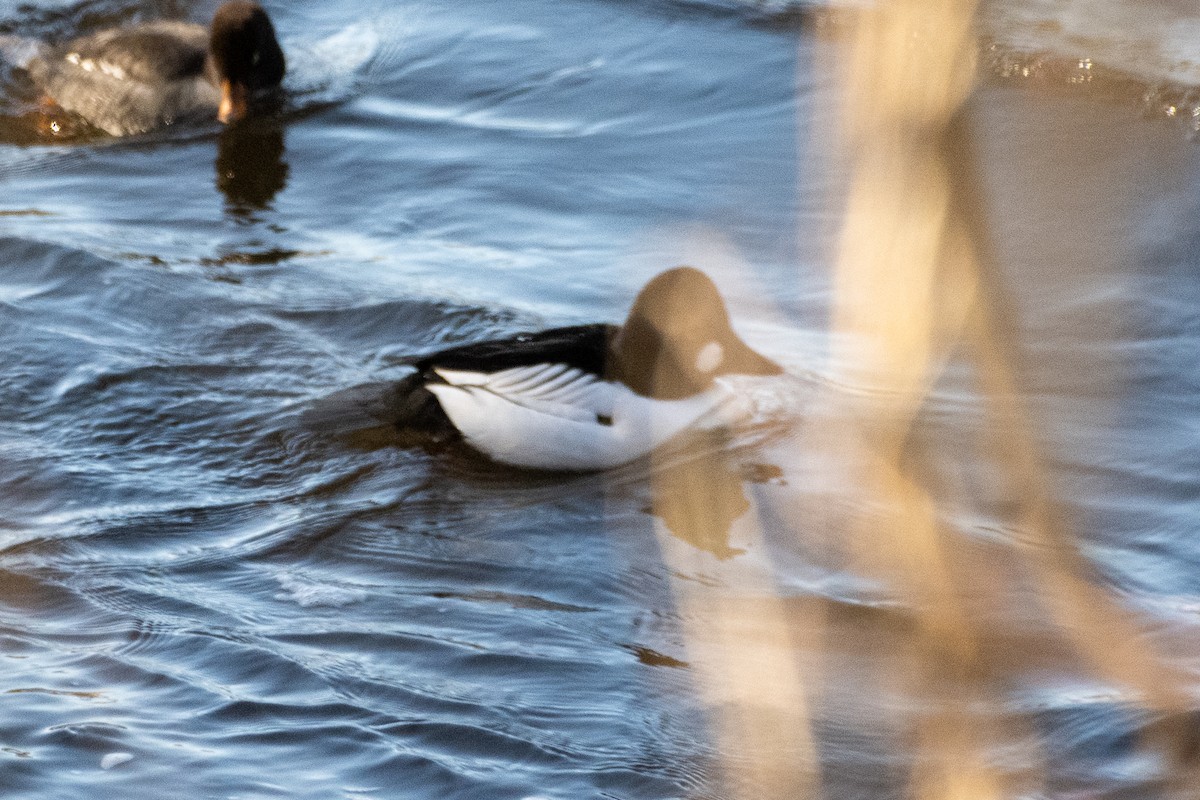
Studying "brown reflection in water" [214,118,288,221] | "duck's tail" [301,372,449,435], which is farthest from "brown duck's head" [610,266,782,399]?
"brown reflection in water" [214,118,288,221]

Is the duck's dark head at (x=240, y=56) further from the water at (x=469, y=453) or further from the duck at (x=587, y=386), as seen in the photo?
the duck at (x=587, y=386)

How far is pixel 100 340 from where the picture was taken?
660cm

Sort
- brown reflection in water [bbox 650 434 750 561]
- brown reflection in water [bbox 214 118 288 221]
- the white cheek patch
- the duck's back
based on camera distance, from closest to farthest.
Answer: brown reflection in water [bbox 650 434 750 561], the white cheek patch, brown reflection in water [bbox 214 118 288 221], the duck's back

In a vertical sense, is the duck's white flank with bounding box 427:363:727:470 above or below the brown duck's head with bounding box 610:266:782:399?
below

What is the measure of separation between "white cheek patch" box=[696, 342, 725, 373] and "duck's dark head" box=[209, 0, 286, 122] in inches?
184

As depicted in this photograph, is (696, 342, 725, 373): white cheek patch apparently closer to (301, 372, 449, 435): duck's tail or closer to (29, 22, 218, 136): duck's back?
(301, 372, 449, 435): duck's tail

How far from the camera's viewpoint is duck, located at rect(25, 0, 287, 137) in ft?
31.4

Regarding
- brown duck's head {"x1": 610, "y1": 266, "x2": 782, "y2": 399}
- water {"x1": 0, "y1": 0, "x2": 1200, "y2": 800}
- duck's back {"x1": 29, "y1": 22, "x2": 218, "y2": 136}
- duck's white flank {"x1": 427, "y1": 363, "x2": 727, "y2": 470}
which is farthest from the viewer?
duck's back {"x1": 29, "y1": 22, "x2": 218, "y2": 136}

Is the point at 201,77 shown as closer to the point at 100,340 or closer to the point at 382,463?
the point at 100,340

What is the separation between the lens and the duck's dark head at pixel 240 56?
9.60 metres

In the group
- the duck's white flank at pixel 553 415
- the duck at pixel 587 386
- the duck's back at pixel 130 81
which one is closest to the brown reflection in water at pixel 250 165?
the duck's back at pixel 130 81

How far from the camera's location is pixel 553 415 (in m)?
5.72

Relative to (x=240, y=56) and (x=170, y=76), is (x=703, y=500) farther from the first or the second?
(x=170, y=76)

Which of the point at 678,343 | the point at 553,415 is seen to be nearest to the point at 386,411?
the point at 553,415
